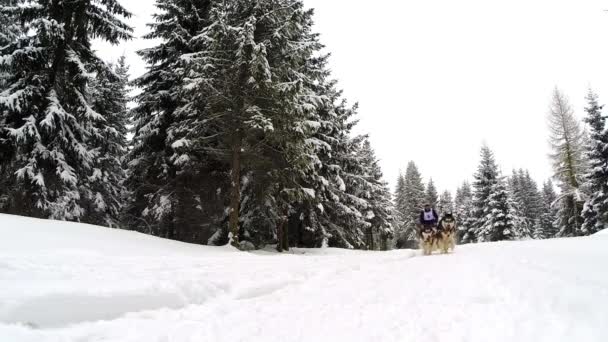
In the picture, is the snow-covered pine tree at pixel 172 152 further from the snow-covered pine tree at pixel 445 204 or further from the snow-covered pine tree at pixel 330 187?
the snow-covered pine tree at pixel 445 204

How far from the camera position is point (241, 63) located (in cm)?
1540

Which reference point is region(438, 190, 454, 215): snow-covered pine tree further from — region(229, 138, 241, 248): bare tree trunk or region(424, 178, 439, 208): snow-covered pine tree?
region(229, 138, 241, 248): bare tree trunk

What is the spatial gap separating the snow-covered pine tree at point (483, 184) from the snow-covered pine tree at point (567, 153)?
22.9ft

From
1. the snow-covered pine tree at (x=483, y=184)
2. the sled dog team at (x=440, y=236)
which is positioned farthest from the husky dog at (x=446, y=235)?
the snow-covered pine tree at (x=483, y=184)

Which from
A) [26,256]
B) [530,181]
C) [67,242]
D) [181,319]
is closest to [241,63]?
[67,242]

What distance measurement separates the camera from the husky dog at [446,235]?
15914 millimetres

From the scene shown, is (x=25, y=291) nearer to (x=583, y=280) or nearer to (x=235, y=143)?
(x=583, y=280)

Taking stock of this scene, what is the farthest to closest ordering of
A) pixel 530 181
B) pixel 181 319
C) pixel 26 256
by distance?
pixel 530 181 → pixel 26 256 → pixel 181 319

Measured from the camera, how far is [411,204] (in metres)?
62.6

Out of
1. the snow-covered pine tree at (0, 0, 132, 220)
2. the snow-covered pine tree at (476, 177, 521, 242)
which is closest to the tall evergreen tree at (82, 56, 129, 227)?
the snow-covered pine tree at (0, 0, 132, 220)

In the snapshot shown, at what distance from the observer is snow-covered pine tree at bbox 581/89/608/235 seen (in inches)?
1185

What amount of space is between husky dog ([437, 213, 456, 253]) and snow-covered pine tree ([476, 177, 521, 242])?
27542 mm

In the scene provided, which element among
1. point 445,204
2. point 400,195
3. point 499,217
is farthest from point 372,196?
point 445,204

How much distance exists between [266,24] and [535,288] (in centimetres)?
1528
